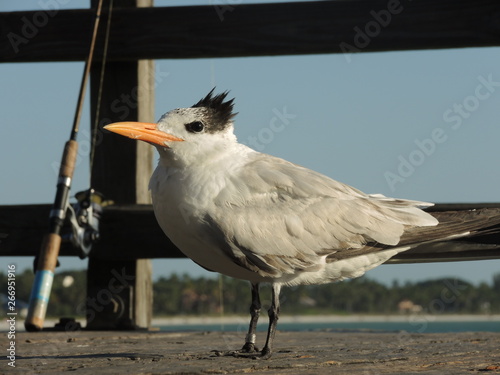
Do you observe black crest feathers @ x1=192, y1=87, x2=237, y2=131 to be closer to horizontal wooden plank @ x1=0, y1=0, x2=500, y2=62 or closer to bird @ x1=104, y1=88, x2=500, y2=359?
bird @ x1=104, y1=88, x2=500, y2=359

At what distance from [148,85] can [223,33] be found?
0.66 metres

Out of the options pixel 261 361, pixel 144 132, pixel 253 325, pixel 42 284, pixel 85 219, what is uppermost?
pixel 144 132

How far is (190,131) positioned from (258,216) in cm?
54

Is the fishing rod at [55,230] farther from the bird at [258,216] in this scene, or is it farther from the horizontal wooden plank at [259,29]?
the bird at [258,216]

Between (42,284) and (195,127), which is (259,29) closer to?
(195,127)

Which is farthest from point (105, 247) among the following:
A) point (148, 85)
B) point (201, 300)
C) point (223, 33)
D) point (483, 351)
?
point (201, 300)

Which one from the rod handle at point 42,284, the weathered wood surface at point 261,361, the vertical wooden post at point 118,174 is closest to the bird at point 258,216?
the weathered wood surface at point 261,361

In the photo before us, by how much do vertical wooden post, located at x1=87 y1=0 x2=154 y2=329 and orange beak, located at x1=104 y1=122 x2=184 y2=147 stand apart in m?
1.61

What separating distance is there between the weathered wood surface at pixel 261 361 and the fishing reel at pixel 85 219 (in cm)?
57

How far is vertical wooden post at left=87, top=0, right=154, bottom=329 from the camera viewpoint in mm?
5500

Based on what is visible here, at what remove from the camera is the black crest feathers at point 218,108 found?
4.04 m

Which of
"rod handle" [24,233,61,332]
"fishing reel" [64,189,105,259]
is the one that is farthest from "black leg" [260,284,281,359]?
"fishing reel" [64,189,105,259]

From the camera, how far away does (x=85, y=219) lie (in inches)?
205

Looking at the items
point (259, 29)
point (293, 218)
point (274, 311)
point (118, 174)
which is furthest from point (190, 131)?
point (118, 174)
